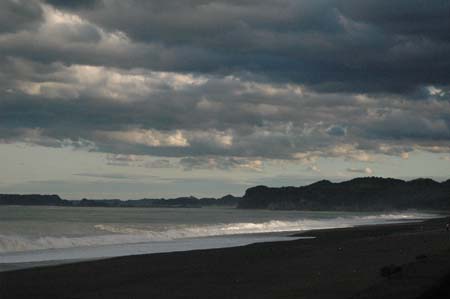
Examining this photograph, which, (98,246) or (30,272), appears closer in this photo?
(30,272)

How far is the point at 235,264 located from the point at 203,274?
3.27 meters

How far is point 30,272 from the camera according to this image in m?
23.2

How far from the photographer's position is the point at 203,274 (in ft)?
71.3

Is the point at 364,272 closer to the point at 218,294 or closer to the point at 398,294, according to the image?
the point at 218,294

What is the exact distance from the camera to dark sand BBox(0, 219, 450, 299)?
632 inches

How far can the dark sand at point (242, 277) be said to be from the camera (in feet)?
52.7

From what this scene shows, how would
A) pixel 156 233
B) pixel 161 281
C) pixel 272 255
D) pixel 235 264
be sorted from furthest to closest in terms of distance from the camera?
pixel 156 233, pixel 272 255, pixel 235 264, pixel 161 281

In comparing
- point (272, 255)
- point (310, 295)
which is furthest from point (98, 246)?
point (310, 295)

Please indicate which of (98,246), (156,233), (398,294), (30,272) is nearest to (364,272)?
(398,294)

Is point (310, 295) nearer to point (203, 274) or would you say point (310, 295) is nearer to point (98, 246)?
point (203, 274)

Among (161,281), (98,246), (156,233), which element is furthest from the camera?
(156,233)

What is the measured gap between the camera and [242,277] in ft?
67.9

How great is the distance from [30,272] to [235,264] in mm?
6946

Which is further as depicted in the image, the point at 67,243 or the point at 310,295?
the point at 67,243
